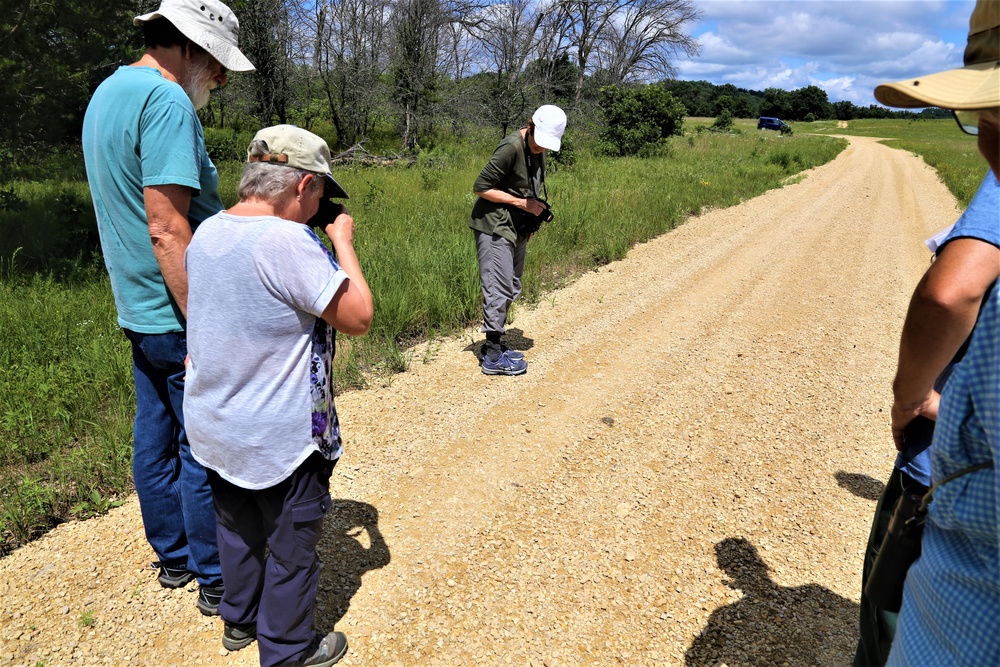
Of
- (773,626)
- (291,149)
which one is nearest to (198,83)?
(291,149)

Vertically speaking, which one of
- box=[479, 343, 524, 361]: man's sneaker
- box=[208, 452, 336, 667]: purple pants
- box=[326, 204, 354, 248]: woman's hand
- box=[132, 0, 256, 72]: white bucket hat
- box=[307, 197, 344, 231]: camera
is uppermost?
box=[132, 0, 256, 72]: white bucket hat

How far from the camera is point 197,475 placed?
97.4 inches

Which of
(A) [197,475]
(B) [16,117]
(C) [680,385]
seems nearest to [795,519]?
(C) [680,385]

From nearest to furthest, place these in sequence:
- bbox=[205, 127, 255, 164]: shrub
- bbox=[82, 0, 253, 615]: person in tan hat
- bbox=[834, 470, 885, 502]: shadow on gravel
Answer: bbox=[82, 0, 253, 615]: person in tan hat, bbox=[834, 470, 885, 502]: shadow on gravel, bbox=[205, 127, 255, 164]: shrub

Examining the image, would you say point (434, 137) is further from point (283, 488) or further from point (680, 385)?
point (283, 488)

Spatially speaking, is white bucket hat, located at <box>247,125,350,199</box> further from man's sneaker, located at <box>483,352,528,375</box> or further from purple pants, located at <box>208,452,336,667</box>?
man's sneaker, located at <box>483,352,528,375</box>

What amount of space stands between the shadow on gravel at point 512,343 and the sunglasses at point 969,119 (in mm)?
4108

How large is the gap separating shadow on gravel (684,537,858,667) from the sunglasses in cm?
206

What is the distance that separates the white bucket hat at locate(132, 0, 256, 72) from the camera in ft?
7.17

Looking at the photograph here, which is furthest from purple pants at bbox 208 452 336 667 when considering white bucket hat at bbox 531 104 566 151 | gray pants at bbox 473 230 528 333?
white bucket hat at bbox 531 104 566 151

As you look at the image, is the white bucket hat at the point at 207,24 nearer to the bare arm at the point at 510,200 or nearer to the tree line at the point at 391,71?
the bare arm at the point at 510,200

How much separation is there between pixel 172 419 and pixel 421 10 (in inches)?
749

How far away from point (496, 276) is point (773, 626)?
3.00 meters

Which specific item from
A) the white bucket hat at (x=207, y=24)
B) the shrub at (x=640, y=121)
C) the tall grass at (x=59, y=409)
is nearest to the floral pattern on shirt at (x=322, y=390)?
the white bucket hat at (x=207, y=24)
